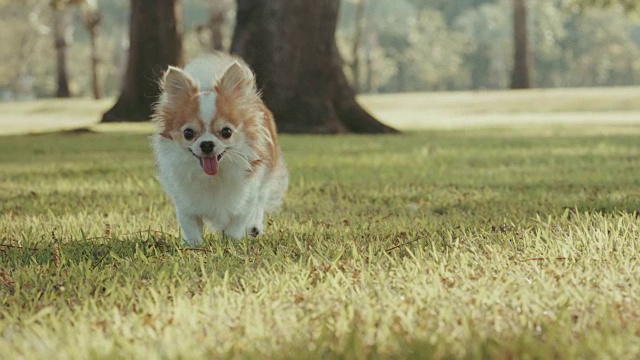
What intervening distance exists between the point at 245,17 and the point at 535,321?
39.4ft

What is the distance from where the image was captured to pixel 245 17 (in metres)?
14.3

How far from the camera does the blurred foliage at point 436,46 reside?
71062mm

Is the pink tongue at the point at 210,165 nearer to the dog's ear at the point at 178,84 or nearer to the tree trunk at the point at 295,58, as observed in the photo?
the dog's ear at the point at 178,84

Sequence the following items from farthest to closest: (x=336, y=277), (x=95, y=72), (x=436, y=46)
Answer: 1. (x=436, y=46)
2. (x=95, y=72)
3. (x=336, y=277)

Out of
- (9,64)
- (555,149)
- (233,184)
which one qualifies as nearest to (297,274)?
(233,184)

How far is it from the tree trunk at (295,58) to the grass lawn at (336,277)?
280 inches

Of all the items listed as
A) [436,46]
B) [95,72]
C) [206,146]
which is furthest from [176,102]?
[436,46]

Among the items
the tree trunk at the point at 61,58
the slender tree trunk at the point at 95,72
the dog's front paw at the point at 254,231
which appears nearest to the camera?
the dog's front paw at the point at 254,231

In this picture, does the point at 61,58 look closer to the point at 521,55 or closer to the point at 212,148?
the point at 521,55

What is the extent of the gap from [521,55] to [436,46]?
1618 inches

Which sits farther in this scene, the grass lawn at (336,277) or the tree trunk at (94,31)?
the tree trunk at (94,31)

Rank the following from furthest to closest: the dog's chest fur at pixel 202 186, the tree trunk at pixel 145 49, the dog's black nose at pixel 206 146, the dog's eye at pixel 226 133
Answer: the tree trunk at pixel 145 49 → the dog's chest fur at pixel 202 186 → the dog's eye at pixel 226 133 → the dog's black nose at pixel 206 146

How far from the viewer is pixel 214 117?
4246 millimetres

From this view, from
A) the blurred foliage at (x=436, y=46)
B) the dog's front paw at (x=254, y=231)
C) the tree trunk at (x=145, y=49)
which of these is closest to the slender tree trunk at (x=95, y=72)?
the tree trunk at (x=145, y=49)
